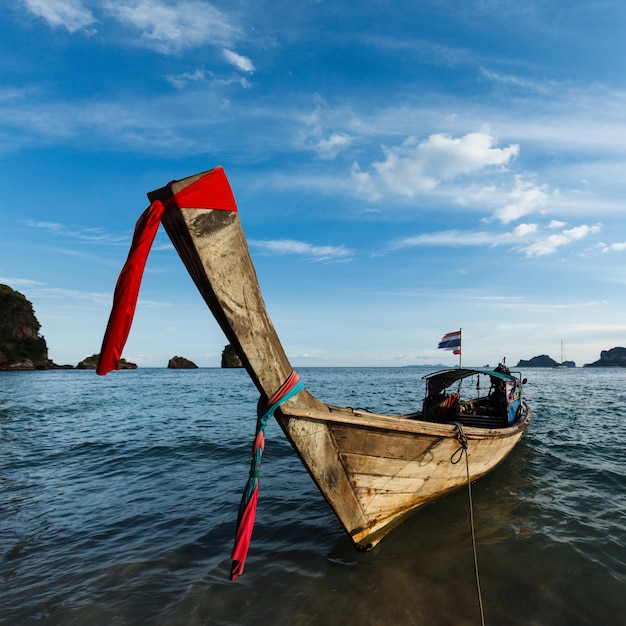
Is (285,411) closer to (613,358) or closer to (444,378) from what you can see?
(444,378)

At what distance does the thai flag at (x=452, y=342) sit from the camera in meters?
13.3

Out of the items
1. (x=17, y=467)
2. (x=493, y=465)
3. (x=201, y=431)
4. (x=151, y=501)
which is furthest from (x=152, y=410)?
(x=493, y=465)

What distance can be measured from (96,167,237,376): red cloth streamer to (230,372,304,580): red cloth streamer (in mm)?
1627

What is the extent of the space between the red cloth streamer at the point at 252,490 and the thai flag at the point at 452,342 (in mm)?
10506

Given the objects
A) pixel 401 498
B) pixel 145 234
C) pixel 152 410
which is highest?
pixel 145 234

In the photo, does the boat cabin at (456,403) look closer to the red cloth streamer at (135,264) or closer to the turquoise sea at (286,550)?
the turquoise sea at (286,550)

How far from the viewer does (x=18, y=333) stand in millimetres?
79375

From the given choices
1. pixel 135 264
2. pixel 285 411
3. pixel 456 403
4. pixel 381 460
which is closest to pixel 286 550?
pixel 381 460

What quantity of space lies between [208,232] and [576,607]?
20.4 ft

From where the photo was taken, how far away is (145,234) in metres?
2.95

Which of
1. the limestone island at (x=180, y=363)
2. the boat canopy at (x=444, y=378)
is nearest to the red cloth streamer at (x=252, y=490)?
the boat canopy at (x=444, y=378)

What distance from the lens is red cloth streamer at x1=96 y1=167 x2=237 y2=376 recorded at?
282cm

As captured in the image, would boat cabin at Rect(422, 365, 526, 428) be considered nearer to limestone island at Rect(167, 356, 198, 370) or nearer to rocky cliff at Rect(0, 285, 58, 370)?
rocky cliff at Rect(0, 285, 58, 370)

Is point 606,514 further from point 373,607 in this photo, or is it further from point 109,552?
point 109,552
